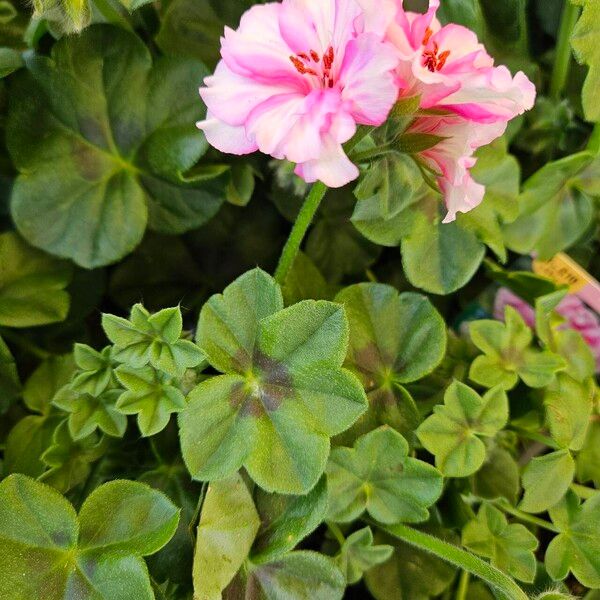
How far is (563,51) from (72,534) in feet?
2.30

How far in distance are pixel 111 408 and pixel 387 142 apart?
1.09 ft

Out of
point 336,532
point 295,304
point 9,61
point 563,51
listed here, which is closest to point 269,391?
point 295,304

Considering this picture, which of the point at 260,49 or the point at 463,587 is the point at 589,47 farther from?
the point at 463,587

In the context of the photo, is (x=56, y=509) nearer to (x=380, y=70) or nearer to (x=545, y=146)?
(x=380, y=70)

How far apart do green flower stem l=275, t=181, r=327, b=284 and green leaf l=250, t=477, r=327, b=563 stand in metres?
0.20

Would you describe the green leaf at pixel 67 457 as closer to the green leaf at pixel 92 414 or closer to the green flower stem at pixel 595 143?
the green leaf at pixel 92 414

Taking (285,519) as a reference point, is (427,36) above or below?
above

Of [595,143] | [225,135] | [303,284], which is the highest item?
[225,135]

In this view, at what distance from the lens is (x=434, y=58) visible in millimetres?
582

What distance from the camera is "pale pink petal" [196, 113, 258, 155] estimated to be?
579mm

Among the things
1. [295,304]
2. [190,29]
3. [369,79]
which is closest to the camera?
[369,79]

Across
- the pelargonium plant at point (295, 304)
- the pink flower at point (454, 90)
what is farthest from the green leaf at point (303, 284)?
the pink flower at point (454, 90)

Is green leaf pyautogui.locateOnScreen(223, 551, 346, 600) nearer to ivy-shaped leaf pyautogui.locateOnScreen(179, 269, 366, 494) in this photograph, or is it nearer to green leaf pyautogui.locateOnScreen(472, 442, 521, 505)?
ivy-shaped leaf pyautogui.locateOnScreen(179, 269, 366, 494)

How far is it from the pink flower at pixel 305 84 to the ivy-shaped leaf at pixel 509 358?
0.31 meters
